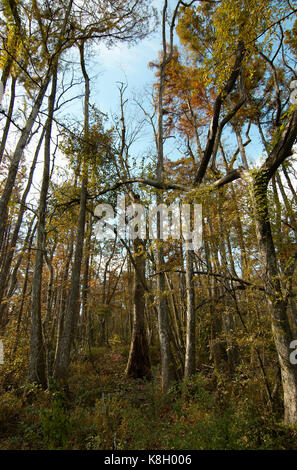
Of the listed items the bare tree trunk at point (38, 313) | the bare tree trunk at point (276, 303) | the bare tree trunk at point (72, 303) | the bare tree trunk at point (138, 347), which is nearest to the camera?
the bare tree trunk at point (276, 303)

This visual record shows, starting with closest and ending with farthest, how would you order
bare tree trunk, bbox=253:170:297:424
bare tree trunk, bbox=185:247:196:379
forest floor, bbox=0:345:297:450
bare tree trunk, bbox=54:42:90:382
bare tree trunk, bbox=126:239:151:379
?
forest floor, bbox=0:345:297:450
bare tree trunk, bbox=253:170:297:424
bare tree trunk, bbox=185:247:196:379
bare tree trunk, bbox=54:42:90:382
bare tree trunk, bbox=126:239:151:379

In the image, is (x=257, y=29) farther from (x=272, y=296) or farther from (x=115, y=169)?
(x=115, y=169)

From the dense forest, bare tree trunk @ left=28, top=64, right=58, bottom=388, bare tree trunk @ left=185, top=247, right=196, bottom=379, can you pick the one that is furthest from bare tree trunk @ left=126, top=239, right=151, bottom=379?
bare tree trunk @ left=28, top=64, right=58, bottom=388

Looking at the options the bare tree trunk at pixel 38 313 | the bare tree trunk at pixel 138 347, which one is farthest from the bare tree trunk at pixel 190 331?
the bare tree trunk at pixel 38 313

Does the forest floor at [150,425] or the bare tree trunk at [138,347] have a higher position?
the bare tree trunk at [138,347]

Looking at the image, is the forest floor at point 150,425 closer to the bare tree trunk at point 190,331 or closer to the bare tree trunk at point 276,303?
the bare tree trunk at point 276,303

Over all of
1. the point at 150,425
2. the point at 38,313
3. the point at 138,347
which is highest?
the point at 38,313

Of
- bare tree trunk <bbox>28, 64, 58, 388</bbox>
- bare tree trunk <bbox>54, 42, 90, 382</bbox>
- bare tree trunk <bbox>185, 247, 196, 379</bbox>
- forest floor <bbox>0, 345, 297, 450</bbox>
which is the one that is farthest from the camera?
bare tree trunk <bbox>54, 42, 90, 382</bbox>

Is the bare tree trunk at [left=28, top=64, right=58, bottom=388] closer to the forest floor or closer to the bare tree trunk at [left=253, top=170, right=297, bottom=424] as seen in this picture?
the forest floor

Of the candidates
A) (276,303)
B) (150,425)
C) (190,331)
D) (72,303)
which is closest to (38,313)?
(72,303)

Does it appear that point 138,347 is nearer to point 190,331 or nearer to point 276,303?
point 190,331

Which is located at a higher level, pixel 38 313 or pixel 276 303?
pixel 38 313

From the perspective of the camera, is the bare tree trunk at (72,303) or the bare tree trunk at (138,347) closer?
the bare tree trunk at (72,303)

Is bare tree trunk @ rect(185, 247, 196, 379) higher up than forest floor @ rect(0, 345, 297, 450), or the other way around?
bare tree trunk @ rect(185, 247, 196, 379)
